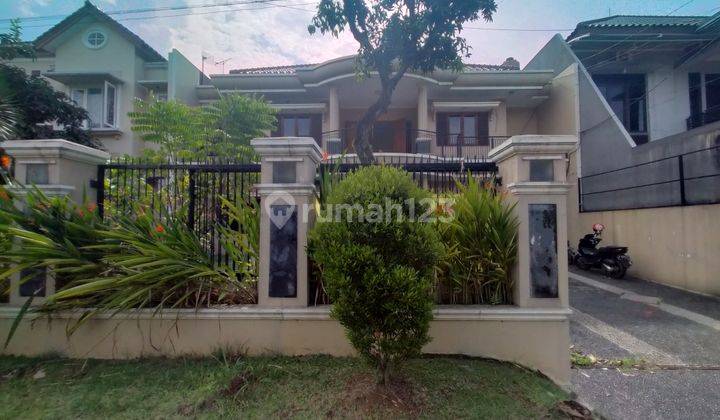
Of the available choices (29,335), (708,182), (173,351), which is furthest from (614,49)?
(29,335)

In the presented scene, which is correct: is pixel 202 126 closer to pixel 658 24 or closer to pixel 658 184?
pixel 658 184

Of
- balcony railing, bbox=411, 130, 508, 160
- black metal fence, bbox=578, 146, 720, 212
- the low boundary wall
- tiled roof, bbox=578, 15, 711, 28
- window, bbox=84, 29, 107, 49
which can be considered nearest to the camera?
the low boundary wall

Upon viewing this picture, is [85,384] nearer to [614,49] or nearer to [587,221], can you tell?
[587,221]

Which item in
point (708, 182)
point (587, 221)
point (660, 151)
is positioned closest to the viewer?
point (708, 182)

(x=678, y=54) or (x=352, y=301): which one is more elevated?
(x=678, y=54)

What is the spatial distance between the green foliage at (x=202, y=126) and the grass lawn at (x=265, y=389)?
11.6 ft

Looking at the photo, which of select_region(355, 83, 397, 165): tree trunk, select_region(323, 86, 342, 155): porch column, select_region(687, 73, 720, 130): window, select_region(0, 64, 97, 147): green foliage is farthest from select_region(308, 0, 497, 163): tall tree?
select_region(687, 73, 720, 130): window

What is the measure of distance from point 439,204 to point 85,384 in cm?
367

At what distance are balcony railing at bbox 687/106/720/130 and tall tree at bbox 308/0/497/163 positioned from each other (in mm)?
10934

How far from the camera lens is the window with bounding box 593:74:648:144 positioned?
46.2 ft

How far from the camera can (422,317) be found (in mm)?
2715

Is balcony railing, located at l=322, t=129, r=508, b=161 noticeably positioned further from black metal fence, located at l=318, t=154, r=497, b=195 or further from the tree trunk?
black metal fence, located at l=318, t=154, r=497, b=195

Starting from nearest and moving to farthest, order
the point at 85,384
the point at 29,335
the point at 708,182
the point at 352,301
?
the point at 352,301 < the point at 85,384 < the point at 29,335 < the point at 708,182

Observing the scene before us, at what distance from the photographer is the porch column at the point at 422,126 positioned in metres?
12.7
